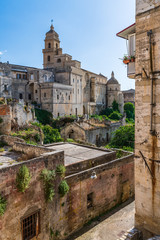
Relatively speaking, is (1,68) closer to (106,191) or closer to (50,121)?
(50,121)

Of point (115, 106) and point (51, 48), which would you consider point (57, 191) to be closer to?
point (51, 48)

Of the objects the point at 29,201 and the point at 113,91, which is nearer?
the point at 29,201

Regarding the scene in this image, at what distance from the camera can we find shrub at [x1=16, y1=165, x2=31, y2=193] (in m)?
7.64

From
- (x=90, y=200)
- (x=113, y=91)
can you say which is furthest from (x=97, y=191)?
(x=113, y=91)

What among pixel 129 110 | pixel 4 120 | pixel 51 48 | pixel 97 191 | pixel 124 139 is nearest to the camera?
pixel 97 191

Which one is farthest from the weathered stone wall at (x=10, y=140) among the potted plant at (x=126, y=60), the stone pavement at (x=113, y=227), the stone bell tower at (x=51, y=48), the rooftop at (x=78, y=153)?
the stone bell tower at (x=51, y=48)

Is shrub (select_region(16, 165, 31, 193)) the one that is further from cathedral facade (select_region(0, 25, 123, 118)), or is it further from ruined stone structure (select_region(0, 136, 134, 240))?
cathedral facade (select_region(0, 25, 123, 118))

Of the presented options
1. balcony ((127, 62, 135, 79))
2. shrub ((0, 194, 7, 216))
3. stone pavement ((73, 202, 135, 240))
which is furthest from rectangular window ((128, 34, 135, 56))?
stone pavement ((73, 202, 135, 240))

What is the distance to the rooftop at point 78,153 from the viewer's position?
41.3 ft

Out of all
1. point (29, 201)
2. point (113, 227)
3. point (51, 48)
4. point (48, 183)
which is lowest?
point (113, 227)

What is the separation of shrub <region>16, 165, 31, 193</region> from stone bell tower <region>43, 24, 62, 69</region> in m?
55.9

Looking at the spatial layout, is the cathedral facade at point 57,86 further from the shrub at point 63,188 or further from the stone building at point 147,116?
the stone building at point 147,116

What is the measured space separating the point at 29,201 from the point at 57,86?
39.2 metres

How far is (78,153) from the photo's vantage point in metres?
14.1
